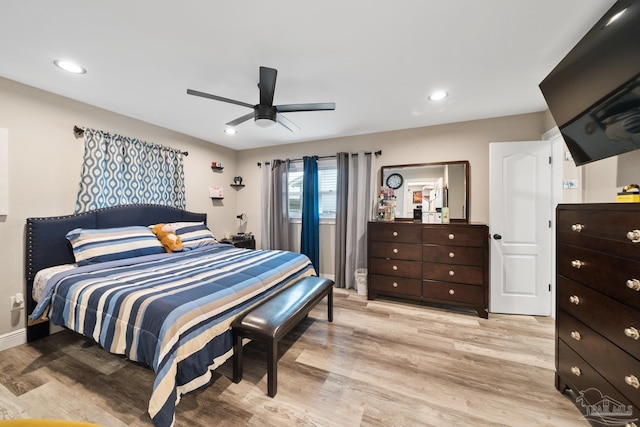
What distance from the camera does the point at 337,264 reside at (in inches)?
154

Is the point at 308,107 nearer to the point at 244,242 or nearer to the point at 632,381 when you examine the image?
the point at 632,381

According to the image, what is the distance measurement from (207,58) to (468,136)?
318 cm

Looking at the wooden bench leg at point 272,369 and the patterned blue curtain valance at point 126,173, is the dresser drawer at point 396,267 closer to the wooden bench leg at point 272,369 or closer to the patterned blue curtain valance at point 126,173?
the wooden bench leg at point 272,369

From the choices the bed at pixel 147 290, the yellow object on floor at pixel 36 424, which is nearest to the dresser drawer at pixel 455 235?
the bed at pixel 147 290

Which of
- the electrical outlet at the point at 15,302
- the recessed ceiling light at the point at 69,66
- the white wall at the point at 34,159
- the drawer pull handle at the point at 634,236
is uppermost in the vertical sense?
the recessed ceiling light at the point at 69,66

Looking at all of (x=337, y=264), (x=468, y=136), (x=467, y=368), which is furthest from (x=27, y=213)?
(x=468, y=136)

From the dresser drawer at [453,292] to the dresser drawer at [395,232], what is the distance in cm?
58

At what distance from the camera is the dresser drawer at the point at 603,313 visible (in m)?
1.12

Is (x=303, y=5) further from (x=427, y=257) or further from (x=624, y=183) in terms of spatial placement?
(x=427, y=257)

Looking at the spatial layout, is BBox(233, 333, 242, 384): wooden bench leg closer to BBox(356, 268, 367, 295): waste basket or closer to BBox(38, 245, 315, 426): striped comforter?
BBox(38, 245, 315, 426): striped comforter

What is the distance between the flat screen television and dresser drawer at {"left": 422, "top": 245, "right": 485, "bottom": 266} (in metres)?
1.28

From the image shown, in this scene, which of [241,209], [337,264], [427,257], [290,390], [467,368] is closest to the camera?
[290,390]

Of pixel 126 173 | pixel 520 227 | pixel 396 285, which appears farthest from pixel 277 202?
pixel 520 227

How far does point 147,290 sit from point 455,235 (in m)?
3.09
